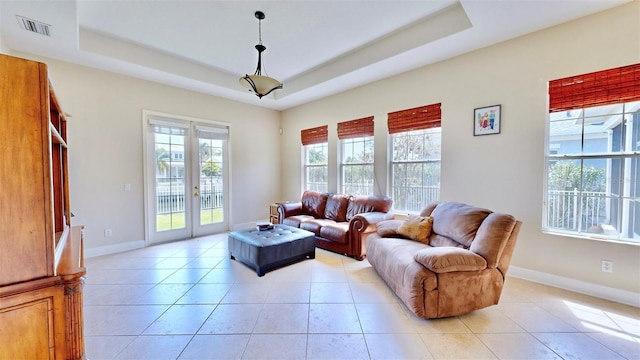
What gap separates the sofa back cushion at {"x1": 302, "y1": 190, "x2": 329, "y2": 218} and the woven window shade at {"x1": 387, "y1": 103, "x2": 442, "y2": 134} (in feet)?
5.70

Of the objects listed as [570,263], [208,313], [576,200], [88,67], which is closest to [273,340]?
[208,313]

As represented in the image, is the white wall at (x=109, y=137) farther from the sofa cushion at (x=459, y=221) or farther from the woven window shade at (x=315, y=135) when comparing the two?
the sofa cushion at (x=459, y=221)

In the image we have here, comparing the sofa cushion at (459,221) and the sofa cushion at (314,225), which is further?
the sofa cushion at (314,225)

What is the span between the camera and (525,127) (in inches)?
110

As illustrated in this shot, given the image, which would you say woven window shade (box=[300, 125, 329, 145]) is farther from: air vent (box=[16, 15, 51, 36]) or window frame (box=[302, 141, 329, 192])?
air vent (box=[16, 15, 51, 36])

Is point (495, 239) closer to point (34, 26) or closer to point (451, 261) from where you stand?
point (451, 261)

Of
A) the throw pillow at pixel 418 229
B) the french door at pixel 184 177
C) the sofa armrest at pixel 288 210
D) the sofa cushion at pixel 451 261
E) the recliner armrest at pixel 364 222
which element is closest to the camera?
the sofa cushion at pixel 451 261

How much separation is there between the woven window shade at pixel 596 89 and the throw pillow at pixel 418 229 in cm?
180

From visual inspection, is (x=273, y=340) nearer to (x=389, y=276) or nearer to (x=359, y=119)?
(x=389, y=276)

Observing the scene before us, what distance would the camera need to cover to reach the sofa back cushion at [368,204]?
3.91m

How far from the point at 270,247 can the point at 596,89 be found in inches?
149

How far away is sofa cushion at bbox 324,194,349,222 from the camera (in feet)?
14.0

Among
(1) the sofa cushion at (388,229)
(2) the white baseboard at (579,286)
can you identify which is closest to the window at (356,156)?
(1) the sofa cushion at (388,229)

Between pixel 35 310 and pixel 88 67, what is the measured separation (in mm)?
3912
